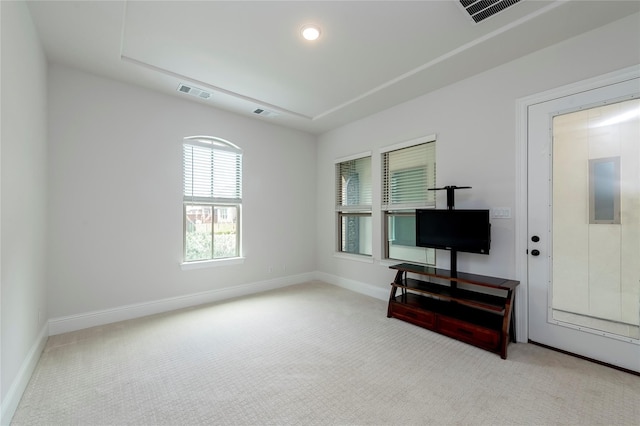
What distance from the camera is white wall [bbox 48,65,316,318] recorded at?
122 inches

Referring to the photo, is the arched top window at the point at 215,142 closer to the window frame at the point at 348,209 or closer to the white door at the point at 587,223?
the window frame at the point at 348,209

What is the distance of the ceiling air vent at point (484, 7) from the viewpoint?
2.15 m

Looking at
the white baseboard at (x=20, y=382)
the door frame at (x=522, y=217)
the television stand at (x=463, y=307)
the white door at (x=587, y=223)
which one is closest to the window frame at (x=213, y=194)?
the white baseboard at (x=20, y=382)

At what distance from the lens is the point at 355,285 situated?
475 centimetres

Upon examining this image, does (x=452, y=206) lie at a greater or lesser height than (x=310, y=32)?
lesser

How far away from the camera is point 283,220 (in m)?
5.11

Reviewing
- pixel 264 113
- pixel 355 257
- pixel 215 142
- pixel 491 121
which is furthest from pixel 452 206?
pixel 215 142

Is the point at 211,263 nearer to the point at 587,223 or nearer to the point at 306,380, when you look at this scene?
the point at 306,380

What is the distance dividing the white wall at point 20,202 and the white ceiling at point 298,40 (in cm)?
47

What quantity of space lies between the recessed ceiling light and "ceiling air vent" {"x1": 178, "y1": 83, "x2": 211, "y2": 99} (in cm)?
178

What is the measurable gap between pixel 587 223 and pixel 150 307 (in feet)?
16.5

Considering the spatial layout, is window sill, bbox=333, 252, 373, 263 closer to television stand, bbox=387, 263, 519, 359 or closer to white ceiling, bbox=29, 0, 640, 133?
television stand, bbox=387, 263, 519, 359

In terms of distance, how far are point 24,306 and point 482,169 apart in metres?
4.61

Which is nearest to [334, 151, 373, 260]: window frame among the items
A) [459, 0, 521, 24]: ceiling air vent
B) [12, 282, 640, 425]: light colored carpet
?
[12, 282, 640, 425]: light colored carpet
